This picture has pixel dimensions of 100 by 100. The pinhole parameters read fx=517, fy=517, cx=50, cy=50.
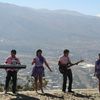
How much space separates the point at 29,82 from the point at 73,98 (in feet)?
31.5

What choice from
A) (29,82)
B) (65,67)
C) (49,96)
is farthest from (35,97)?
(29,82)

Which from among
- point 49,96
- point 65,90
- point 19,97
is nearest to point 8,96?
point 19,97

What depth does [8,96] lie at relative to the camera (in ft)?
65.9

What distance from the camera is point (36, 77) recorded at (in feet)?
70.8

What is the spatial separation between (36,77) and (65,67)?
4.21ft

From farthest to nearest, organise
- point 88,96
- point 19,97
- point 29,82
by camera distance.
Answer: point 29,82
point 88,96
point 19,97

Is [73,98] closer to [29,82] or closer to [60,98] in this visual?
[60,98]

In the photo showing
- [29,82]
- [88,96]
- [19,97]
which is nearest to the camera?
[19,97]

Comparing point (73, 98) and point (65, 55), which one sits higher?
point (65, 55)

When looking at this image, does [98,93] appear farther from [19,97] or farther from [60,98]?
[19,97]

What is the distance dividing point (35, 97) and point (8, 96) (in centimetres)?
107

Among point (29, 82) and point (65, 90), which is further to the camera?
point (29, 82)

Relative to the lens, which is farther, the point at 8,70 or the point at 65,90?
the point at 65,90

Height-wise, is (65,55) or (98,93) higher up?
(65,55)
